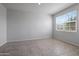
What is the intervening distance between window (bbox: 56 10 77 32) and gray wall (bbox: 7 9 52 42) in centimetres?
63

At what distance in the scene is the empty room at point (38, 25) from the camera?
5230 mm

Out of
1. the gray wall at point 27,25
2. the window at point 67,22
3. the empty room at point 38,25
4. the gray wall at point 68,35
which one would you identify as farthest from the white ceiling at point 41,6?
the gray wall at point 27,25

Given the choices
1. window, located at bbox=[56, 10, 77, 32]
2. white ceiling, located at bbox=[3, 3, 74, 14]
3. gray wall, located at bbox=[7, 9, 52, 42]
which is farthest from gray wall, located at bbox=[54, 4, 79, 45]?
gray wall, located at bbox=[7, 9, 52, 42]

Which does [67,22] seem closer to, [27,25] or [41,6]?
[41,6]

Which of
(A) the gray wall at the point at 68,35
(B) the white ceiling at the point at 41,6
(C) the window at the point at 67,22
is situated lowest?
(A) the gray wall at the point at 68,35

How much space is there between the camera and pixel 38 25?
711 cm

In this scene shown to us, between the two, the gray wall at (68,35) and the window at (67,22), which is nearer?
the gray wall at (68,35)

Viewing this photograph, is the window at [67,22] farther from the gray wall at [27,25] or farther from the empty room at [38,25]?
the gray wall at [27,25]

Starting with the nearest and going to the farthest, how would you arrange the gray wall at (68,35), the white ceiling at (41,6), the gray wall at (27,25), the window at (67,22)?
1. the white ceiling at (41,6)
2. the gray wall at (68,35)
3. the window at (67,22)
4. the gray wall at (27,25)

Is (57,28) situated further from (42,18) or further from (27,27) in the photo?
(27,27)

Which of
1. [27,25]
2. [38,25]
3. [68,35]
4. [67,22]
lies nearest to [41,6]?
[67,22]

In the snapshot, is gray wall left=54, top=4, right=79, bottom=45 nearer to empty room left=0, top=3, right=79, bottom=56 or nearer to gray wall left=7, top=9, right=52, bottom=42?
empty room left=0, top=3, right=79, bottom=56

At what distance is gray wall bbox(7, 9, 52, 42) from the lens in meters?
6.41

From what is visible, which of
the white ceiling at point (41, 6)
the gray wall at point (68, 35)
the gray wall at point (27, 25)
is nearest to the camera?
the white ceiling at point (41, 6)
